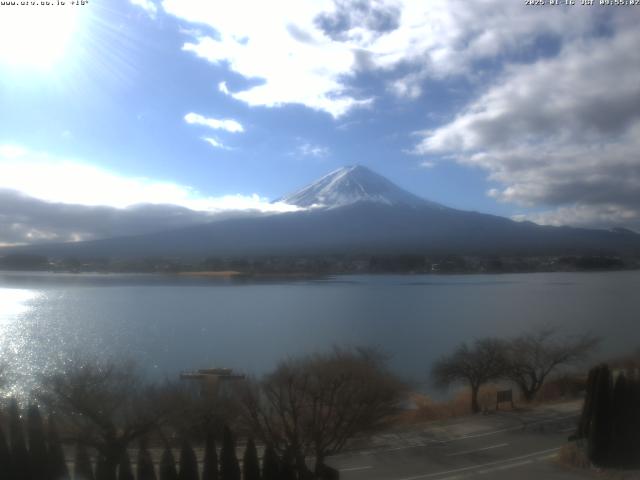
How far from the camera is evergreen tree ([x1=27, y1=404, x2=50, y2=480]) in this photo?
4492 millimetres

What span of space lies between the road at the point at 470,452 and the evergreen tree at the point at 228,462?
1.27m

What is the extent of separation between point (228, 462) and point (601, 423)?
3838 millimetres

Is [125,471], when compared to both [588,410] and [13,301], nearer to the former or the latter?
[588,410]

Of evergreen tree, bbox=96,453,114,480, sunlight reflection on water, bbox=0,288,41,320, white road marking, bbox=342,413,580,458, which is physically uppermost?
sunlight reflection on water, bbox=0,288,41,320

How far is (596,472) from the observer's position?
5.38m

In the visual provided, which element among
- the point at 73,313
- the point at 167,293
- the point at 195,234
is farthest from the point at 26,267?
the point at 195,234

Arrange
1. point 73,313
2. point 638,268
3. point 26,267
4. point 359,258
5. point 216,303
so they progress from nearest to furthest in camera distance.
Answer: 1. point 73,313
2. point 216,303
3. point 26,267
4. point 638,268
5. point 359,258

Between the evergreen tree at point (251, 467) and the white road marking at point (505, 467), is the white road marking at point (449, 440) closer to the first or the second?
the white road marking at point (505, 467)

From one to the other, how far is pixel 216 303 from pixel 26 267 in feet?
34.7

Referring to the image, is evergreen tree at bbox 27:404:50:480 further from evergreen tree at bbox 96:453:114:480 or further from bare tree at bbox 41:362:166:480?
evergreen tree at bbox 96:453:114:480

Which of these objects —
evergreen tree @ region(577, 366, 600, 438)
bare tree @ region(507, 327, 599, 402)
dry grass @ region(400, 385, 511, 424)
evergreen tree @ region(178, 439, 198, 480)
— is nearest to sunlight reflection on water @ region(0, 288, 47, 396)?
evergreen tree @ region(178, 439, 198, 480)

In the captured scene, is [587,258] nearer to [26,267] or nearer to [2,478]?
[26,267]

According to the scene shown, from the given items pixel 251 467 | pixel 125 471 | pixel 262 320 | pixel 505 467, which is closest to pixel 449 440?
pixel 505 467

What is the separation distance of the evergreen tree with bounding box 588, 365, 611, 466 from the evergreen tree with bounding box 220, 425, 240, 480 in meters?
3.62
